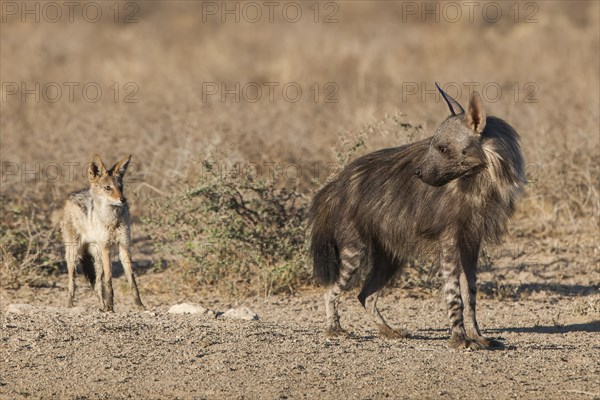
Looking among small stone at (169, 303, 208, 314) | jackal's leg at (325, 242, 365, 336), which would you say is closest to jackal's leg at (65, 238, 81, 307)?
small stone at (169, 303, 208, 314)

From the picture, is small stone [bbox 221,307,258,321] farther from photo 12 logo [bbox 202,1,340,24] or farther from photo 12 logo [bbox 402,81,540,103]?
photo 12 logo [bbox 202,1,340,24]

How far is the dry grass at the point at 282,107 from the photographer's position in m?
12.0

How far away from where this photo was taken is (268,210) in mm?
10648

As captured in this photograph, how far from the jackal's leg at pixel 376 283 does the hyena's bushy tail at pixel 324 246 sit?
1.11 ft

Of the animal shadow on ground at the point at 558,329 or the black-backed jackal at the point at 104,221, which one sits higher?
the black-backed jackal at the point at 104,221

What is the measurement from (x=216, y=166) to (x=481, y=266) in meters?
2.88

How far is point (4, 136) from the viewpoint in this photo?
584 inches

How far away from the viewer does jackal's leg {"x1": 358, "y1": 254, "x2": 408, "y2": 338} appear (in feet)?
28.1

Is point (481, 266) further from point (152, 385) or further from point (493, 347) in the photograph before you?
point (152, 385)

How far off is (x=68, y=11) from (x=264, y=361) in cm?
2718

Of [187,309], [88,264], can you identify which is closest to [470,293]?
[187,309]

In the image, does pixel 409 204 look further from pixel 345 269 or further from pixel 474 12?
pixel 474 12

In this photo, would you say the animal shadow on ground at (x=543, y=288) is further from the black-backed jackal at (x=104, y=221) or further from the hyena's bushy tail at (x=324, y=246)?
the black-backed jackal at (x=104, y=221)

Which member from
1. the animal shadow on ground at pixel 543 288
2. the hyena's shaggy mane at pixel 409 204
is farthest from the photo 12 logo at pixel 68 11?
the hyena's shaggy mane at pixel 409 204
